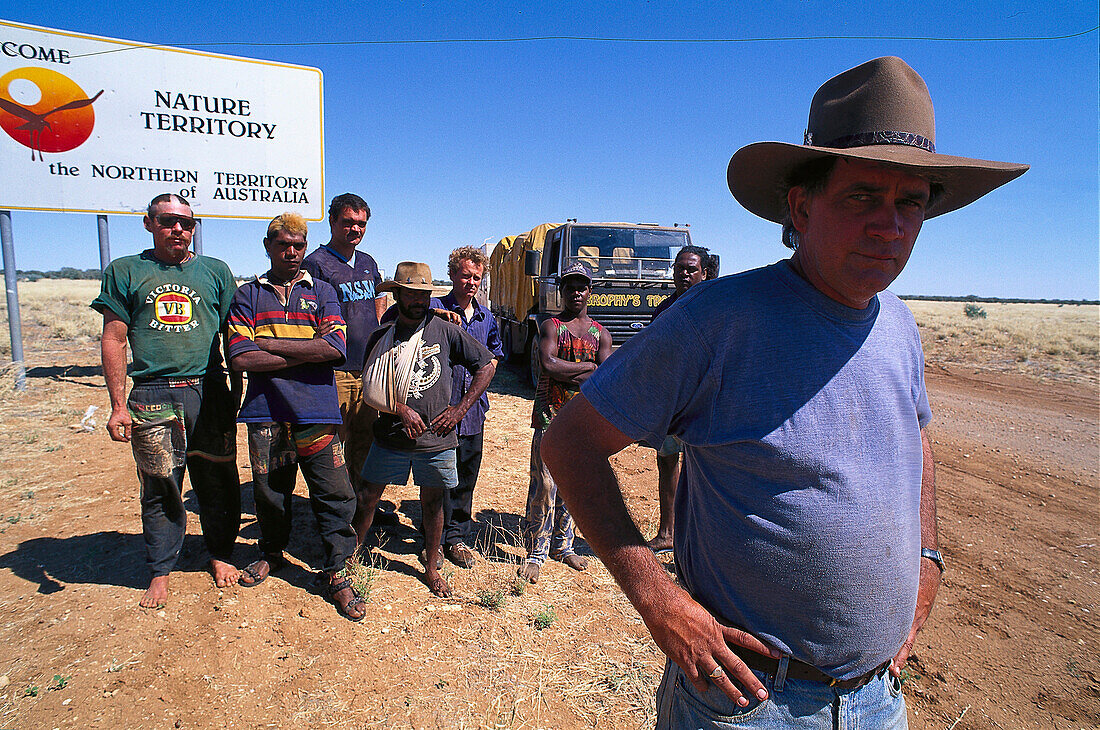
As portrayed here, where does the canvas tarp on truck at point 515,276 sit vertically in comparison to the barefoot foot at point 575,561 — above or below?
above

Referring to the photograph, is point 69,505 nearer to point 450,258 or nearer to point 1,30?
point 450,258

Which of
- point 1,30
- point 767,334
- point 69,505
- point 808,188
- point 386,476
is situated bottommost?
point 69,505

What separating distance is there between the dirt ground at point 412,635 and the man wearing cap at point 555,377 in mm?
210

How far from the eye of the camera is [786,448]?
3.84 ft

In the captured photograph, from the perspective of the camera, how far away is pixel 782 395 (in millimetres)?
1204

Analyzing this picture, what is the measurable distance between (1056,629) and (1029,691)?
2.43 ft

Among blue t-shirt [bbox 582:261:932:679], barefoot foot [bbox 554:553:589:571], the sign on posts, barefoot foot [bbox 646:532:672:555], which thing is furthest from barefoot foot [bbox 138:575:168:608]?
the sign on posts

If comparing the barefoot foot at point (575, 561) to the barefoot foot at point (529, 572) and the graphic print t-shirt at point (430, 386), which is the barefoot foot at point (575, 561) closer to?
the barefoot foot at point (529, 572)

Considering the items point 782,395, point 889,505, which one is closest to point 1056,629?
point 889,505

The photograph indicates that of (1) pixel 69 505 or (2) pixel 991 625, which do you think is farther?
(1) pixel 69 505

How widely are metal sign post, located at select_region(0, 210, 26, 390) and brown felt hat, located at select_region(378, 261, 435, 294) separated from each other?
7.43 m

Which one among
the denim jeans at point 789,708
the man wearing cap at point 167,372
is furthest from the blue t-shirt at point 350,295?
the denim jeans at point 789,708

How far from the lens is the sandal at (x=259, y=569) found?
3.65 meters

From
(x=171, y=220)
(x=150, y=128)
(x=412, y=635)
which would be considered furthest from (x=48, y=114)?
(x=412, y=635)
